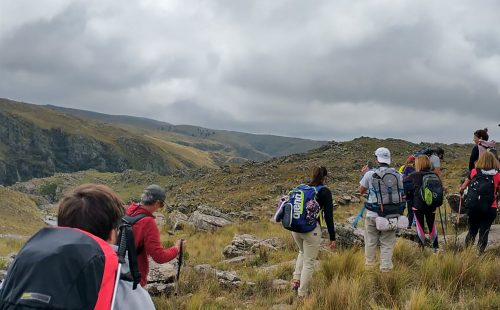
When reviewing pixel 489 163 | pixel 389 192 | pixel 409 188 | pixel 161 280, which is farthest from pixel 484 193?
pixel 161 280

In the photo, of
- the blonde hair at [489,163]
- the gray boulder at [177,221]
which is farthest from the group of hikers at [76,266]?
the gray boulder at [177,221]

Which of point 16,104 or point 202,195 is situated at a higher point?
point 16,104

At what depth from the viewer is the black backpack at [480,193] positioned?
7.33 metres

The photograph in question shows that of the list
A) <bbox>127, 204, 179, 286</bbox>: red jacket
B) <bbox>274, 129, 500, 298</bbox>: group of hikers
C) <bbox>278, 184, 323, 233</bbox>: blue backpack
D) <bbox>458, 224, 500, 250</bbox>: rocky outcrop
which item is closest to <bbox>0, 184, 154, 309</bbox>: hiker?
<bbox>127, 204, 179, 286</bbox>: red jacket

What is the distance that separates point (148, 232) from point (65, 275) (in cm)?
244

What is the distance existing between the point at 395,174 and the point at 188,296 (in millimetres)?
3620

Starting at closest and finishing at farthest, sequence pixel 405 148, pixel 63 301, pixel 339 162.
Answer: pixel 63 301 < pixel 339 162 < pixel 405 148

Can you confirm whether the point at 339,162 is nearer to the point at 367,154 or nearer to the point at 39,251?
the point at 367,154

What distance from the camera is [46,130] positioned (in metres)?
166

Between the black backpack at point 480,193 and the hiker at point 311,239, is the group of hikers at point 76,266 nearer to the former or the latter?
the hiker at point 311,239

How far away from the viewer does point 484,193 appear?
289 inches

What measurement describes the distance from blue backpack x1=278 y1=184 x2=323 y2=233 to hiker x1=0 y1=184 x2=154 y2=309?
13.8 feet

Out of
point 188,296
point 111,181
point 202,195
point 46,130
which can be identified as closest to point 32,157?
point 46,130

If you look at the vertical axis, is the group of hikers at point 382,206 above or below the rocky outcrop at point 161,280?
above
